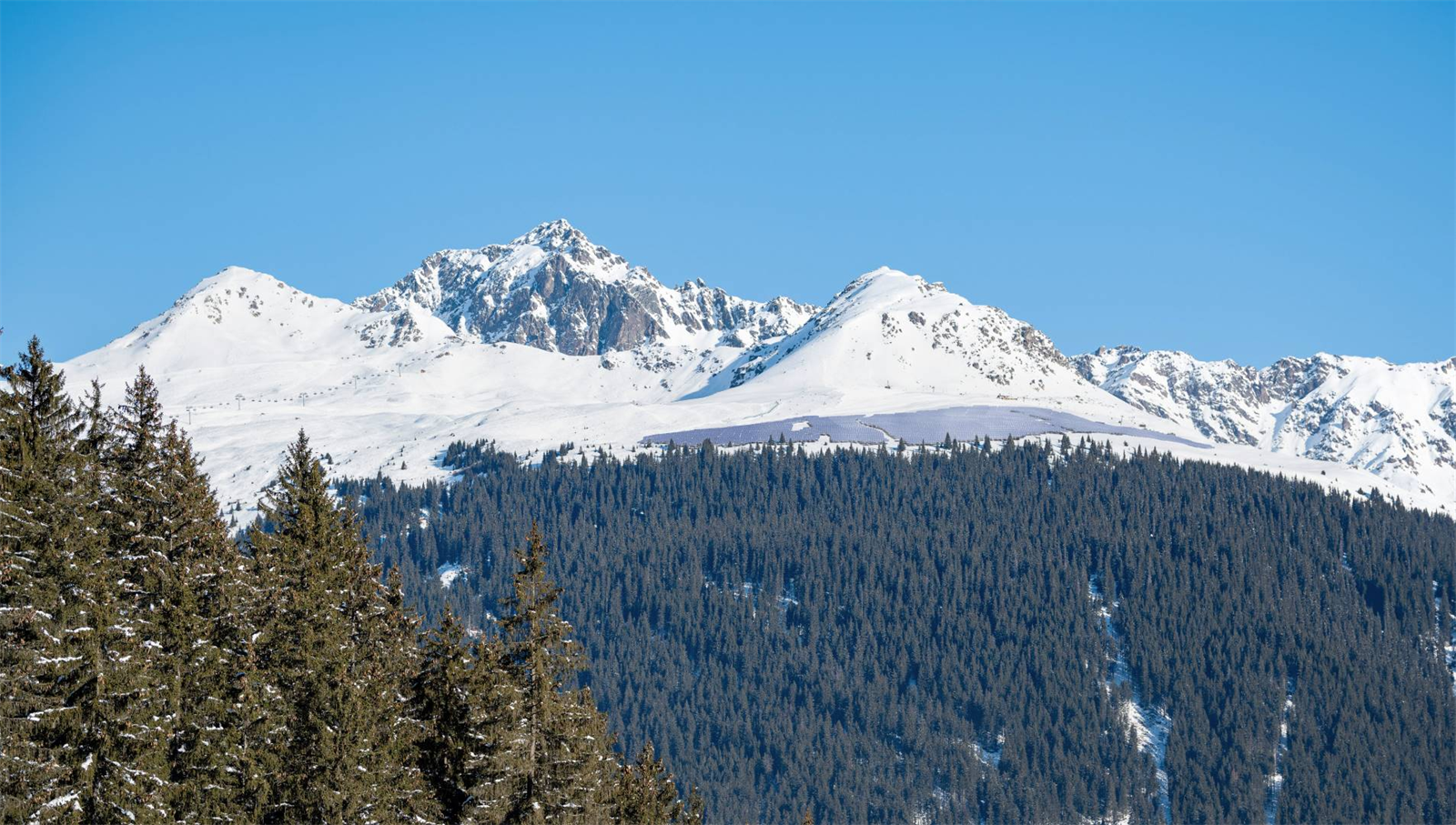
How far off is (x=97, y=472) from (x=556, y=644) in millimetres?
17113

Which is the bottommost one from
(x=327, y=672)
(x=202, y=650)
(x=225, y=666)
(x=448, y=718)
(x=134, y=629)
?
(x=448, y=718)

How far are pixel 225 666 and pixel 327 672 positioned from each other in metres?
3.56

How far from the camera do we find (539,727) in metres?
60.0

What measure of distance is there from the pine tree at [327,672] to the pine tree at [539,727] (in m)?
3.50

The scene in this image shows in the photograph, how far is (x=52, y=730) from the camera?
4834 cm

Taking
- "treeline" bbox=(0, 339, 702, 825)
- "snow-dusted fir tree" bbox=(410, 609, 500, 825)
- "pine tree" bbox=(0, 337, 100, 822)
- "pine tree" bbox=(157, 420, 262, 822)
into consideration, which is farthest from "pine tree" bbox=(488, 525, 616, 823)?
"pine tree" bbox=(0, 337, 100, 822)

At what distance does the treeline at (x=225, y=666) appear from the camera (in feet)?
→ 160

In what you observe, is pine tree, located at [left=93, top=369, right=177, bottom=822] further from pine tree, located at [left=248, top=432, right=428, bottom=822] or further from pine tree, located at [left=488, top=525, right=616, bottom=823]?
pine tree, located at [left=488, top=525, right=616, bottom=823]

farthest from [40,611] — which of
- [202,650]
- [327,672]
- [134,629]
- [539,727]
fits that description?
[539,727]

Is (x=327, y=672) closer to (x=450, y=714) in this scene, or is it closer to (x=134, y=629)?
(x=134, y=629)

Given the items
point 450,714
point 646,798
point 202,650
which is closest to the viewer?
point 202,650

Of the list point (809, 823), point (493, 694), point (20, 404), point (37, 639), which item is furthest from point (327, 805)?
point (809, 823)

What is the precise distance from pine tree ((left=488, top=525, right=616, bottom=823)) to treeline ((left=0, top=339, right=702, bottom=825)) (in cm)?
7

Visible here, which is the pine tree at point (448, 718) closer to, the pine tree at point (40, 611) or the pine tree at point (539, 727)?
the pine tree at point (539, 727)
